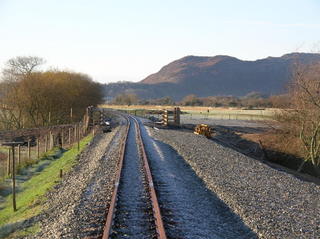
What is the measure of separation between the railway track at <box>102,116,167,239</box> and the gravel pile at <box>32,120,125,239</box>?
0.25 m

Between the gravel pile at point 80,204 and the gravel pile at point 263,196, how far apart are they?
313cm

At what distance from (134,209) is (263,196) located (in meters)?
4.29

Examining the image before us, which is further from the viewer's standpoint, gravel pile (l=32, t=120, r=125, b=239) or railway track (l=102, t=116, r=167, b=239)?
gravel pile (l=32, t=120, r=125, b=239)

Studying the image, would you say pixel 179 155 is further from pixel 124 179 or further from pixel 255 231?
pixel 255 231

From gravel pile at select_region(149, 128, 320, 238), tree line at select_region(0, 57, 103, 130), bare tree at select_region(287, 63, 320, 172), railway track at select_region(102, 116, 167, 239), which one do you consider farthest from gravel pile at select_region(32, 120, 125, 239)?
tree line at select_region(0, 57, 103, 130)

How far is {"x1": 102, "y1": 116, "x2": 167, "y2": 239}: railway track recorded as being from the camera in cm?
840

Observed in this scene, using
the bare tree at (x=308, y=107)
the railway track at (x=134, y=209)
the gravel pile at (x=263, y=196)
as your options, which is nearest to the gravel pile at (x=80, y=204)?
A: the railway track at (x=134, y=209)

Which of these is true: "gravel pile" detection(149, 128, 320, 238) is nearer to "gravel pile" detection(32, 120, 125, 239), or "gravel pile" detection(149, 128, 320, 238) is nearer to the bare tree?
"gravel pile" detection(32, 120, 125, 239)

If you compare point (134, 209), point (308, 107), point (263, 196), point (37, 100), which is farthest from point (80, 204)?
point (37, 100)

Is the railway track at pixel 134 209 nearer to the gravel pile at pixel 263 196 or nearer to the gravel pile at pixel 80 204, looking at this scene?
the gravel pile at pixel 80 204

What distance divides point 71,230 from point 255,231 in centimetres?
362

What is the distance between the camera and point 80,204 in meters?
11.1

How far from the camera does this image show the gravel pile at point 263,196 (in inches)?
378

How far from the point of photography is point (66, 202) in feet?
38.6
